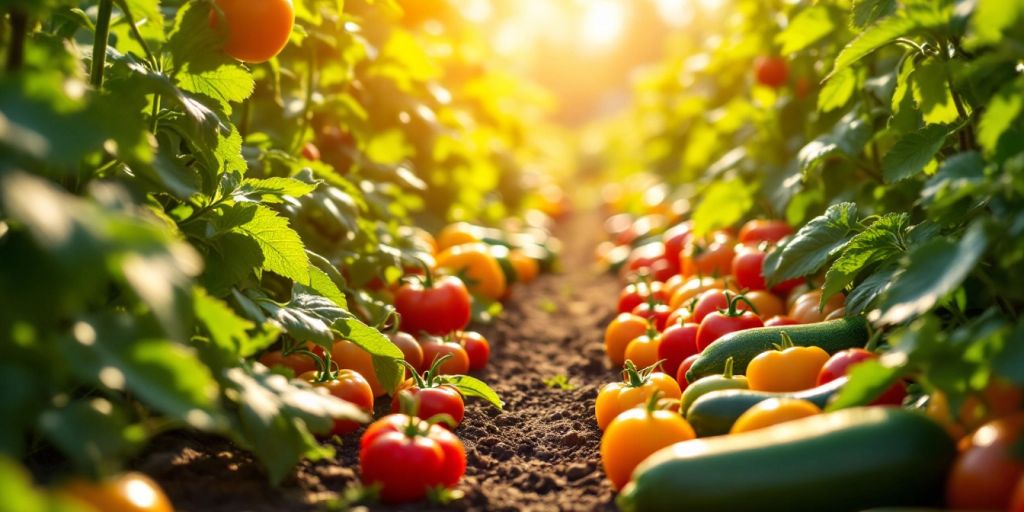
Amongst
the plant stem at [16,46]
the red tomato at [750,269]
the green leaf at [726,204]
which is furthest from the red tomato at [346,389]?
the green leaf at [726,204]

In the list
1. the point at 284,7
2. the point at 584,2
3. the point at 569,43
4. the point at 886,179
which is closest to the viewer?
the point at 284,7

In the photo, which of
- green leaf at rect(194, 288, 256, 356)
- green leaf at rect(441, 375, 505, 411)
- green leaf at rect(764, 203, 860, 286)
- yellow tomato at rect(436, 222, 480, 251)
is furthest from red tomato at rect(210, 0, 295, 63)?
yellow tomato at rect(436, 222, 480, 251)

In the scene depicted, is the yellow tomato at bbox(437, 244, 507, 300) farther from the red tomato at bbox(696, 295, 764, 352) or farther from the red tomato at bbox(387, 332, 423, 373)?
the red tomato at bbox(696, 295, 764, 352)

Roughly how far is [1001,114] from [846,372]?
3.11 feet

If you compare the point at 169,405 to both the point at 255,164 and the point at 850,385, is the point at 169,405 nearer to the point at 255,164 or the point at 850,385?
the point at 850,385

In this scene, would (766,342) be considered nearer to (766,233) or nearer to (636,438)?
(636,438)

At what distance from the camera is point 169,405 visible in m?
2.07

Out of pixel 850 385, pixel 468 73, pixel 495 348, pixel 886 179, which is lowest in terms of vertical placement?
pixel 850 385

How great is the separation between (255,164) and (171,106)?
825 millimetres

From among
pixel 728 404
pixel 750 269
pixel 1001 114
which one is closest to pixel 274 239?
pixel 728 404

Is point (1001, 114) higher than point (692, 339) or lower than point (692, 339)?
lower

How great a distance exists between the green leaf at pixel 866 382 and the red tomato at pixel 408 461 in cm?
116

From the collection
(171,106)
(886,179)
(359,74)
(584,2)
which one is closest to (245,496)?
(171,106)

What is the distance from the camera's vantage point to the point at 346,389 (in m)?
3.41
